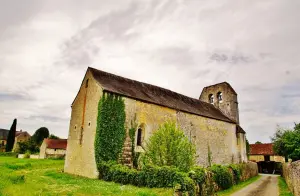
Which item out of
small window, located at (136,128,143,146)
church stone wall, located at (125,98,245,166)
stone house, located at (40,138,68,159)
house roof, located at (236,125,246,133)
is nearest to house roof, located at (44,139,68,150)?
A: stone house, located at (40,138,68,159)

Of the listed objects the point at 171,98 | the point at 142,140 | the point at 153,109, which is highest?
the point at 171,98

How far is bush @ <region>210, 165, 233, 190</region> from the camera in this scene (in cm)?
1844

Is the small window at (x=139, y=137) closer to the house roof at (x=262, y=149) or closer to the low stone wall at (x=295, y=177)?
the low stone wall at (x=295, y=177)

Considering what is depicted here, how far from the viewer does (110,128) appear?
731 inches

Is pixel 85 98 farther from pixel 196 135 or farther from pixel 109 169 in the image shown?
A: pixel 196 135

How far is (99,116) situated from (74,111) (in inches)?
207

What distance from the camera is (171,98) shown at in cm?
2703

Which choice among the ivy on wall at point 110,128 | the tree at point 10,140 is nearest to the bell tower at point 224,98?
the ivy on wall at point 110,128

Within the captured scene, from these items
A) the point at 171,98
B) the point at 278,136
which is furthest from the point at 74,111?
the point at 278,136

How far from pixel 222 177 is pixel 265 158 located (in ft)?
111

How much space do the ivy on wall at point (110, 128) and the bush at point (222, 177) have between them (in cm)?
798

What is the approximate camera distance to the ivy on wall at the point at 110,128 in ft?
58.6

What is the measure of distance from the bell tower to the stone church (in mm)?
3380

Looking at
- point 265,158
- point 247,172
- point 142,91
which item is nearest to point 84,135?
point 142,91
